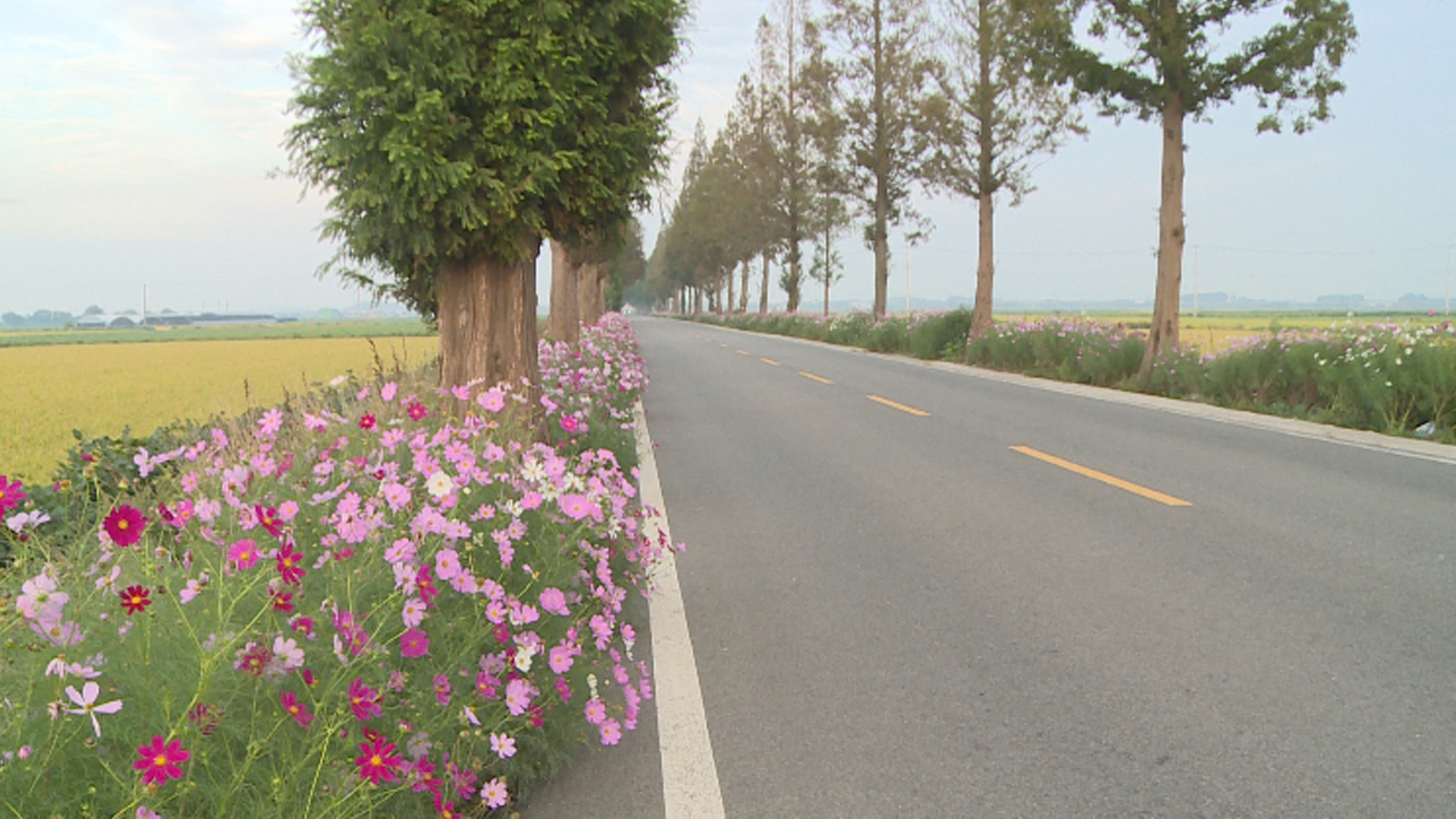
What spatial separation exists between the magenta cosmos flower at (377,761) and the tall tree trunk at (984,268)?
79.2ft

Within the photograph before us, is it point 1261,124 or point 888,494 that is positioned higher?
point 1261,124

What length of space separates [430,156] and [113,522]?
500 cm

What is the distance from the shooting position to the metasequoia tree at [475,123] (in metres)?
6.65

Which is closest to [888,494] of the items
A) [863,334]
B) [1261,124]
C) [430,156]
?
[430,156]

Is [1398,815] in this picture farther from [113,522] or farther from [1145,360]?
[1145,360]

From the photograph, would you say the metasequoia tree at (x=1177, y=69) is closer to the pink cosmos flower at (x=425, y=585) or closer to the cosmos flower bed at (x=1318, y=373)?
the cosmos flower bed at (x=1318, y=373)

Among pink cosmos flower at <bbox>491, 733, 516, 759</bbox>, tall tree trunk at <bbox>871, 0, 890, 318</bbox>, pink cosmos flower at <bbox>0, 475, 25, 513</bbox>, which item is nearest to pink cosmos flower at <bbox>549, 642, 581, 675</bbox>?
pink cosmos flower at <bbox>491, 733, 516, 759</bbox>

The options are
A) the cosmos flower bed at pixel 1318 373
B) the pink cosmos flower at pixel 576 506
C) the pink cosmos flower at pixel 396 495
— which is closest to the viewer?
the pink cosmos flower at pixel 396 495

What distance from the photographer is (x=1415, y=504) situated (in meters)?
6.86

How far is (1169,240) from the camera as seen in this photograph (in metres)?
17.2

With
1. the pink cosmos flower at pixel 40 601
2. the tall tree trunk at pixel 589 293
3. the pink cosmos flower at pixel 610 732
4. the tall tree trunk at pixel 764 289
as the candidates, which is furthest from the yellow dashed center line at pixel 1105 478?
the tall tree trunk at pixel 764 289

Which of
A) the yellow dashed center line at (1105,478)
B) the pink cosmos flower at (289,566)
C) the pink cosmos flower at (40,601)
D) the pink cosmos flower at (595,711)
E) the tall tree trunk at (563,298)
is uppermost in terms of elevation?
the tall tree trunk at (563,298)

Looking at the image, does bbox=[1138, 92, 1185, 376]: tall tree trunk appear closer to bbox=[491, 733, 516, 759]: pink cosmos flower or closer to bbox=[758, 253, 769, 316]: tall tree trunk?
bbox=[491, 733, 516, 759]: pink cosmos flower

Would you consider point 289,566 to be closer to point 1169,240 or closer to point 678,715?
point 678,715
